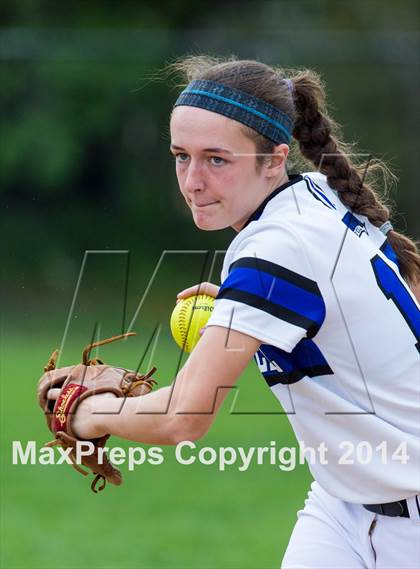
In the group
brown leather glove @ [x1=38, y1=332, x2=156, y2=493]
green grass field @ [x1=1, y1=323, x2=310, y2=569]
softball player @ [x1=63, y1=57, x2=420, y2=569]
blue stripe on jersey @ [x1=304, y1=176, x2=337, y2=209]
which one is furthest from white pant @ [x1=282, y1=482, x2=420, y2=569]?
green grass field @ [x1=1, y1=323, x2=310, y2=569]

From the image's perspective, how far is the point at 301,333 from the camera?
240 cm

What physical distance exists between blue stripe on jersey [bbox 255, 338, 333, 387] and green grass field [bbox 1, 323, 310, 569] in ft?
8.80

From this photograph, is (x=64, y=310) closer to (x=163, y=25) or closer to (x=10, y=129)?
(x=10, y=129)

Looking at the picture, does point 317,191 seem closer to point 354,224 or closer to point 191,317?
point 354,224

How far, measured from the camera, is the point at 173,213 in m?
12.5

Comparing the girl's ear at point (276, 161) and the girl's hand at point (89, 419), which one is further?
the girl's ear at point (276, 161)

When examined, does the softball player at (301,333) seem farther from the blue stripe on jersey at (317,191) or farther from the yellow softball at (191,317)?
the yellow softball at (191,317)

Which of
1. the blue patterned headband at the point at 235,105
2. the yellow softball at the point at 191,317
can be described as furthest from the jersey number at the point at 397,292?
the yellow softball at the point at 191,317

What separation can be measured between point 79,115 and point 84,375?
10.5 metres

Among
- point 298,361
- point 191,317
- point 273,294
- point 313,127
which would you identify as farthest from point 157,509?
point 273,294

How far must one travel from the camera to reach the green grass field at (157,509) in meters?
5.25

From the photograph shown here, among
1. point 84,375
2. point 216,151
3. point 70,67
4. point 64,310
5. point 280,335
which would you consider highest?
point 216,151

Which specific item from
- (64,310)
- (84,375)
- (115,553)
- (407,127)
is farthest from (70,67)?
(84,375)

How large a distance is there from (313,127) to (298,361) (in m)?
0.87
